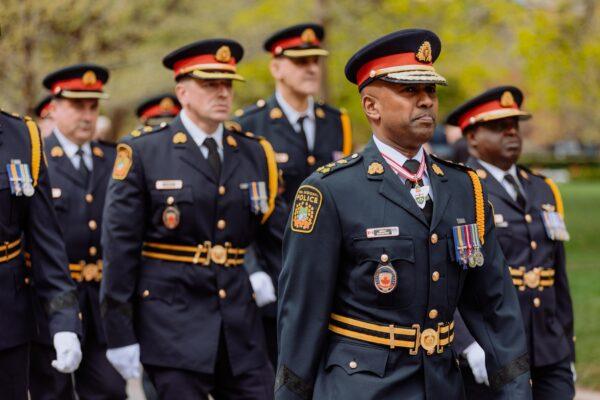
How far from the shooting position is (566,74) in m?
19.9

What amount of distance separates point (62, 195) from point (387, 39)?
3.79 m

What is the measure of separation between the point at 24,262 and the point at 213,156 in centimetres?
128

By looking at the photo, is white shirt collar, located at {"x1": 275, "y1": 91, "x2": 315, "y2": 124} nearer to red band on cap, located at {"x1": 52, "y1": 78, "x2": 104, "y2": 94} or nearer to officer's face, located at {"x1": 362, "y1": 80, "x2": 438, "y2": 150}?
red band on cap, located at {"x1": 52, "y1": 78, "x2": 104, "y2": 94}

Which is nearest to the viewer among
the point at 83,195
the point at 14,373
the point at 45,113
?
the point at 14,373

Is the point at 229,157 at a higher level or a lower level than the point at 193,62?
lower

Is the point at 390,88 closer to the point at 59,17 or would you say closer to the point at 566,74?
the point at 59,17

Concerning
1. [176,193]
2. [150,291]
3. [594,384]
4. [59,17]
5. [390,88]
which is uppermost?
[59,17]

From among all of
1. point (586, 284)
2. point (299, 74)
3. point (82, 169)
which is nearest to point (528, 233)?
point (299, 74)

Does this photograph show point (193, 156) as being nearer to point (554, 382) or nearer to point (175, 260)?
point (175, 260)

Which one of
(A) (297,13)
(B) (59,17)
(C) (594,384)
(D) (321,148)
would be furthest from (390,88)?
(A) (297,13)

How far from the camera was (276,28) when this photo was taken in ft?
66.0

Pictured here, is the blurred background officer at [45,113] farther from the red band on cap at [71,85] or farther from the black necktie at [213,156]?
the black necktie at [213,156]

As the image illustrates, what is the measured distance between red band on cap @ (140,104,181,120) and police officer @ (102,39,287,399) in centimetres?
382

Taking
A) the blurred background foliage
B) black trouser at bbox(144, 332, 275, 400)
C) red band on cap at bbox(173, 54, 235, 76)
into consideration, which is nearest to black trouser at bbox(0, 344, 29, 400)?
black trouser at bbox(144, 332, 275, 400)
